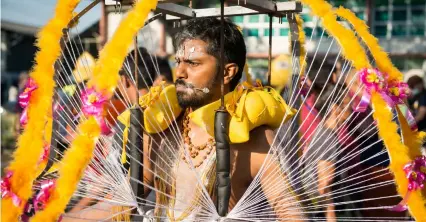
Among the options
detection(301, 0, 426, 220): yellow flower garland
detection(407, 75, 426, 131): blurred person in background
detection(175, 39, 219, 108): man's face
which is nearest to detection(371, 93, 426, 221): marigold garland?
detection(301, 0, 426, 220): yellow flower garland

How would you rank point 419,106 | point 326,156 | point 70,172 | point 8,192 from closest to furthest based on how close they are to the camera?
point 70,172 → point 8,192 → point 326,156 → point 419,106

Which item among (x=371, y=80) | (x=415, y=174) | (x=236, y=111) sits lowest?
(x=415, y=174)

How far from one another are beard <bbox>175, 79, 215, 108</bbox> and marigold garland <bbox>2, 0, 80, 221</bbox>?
489 mm

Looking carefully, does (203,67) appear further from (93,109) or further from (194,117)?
(93,109)

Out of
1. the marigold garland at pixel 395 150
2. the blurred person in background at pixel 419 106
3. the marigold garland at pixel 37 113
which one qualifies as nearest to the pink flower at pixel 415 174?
the marigold garland at pixel 395 150

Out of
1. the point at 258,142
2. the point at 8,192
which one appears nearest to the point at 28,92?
the point at 8,192

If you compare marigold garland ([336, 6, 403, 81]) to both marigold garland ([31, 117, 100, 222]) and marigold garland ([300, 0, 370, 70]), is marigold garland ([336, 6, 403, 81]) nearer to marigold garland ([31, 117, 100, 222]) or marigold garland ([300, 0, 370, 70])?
marigold garland ([300, 0, 370, 70])

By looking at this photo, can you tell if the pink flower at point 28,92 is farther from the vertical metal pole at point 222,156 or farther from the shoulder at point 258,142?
the shoulder at point 258,142

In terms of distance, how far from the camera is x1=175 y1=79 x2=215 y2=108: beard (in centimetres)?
226

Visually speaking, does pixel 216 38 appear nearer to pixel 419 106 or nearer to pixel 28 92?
pixel 28 92

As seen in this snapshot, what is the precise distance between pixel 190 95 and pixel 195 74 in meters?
0.08

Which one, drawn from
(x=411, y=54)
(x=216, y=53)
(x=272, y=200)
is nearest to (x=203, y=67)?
(x=216, y=53)

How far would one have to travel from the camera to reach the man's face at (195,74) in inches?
88.7

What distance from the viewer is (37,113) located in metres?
1.97
